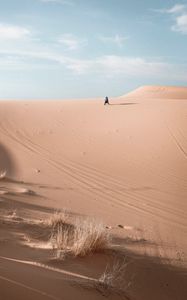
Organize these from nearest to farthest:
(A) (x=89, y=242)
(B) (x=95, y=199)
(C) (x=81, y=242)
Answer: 1. (C) (x=81, y=242)
2. (A) (x=89, y=242)
3. (B) (x=95, y=199)

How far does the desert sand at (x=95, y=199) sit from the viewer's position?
3820 millimetres

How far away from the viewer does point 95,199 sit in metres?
8.27

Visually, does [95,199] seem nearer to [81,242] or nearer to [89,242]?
[89,242]

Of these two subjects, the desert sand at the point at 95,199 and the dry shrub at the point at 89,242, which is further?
the dry shrub at the point at 89,242

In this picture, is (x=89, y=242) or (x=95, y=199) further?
(x=95, y=199)

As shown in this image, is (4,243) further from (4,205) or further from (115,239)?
(4,205)

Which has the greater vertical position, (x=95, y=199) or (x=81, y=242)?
(x=81, y=242)

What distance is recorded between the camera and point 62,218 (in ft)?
19.1

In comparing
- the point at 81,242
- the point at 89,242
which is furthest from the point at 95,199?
the point at 81,242

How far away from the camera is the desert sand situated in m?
3.82

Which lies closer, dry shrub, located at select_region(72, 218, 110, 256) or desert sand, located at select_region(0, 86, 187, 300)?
desert sand, located at select_region(0, 86, 187, 300)

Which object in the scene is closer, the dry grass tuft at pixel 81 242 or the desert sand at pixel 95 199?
the desert sand at pixel 95 199

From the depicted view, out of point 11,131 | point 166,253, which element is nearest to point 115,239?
point 166,253

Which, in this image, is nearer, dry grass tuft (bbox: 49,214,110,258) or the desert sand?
the desert sand
